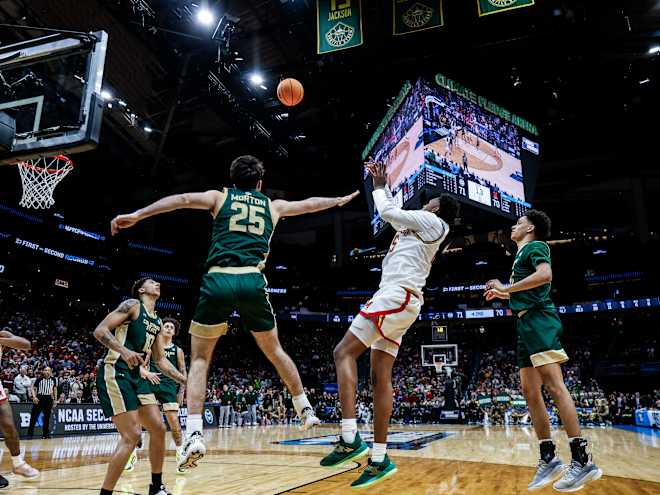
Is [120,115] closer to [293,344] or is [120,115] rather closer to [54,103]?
[54,103]

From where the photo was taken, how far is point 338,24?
404 inches

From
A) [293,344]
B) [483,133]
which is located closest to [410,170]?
[483,133]

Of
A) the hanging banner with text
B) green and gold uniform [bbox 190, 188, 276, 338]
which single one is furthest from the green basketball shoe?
the hanging banner with text

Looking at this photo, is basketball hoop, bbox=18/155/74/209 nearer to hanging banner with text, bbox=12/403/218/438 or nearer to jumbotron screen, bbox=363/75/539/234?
hanging banner with text, bbox=12/403/218/438

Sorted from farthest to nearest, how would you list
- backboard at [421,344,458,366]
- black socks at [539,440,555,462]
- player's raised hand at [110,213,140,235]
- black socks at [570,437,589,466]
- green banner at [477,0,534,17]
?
backboard at [421,344,458,366] → green banner at [477,0,534,17] → black socks at [539,440,555,462] → black socks at [570,437,589,466] → player's raised hand at [110,213,140,235]

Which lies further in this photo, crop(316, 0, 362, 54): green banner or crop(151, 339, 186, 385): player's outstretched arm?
crop(316, 0, 362, 54): green banner

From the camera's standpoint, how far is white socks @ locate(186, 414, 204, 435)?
338cm

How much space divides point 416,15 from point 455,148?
3.30m

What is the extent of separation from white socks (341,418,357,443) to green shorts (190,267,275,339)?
0.98 meters

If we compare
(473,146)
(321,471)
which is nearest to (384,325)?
(321,471)

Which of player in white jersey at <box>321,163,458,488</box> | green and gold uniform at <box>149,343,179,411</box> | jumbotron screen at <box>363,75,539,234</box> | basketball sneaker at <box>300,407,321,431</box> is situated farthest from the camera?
jumbotron screen at <box>363,75,539,234</box>

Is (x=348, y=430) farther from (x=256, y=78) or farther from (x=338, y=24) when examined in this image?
(x=256, y=78)

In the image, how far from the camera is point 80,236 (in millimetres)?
23312

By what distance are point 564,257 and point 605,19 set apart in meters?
19.8
